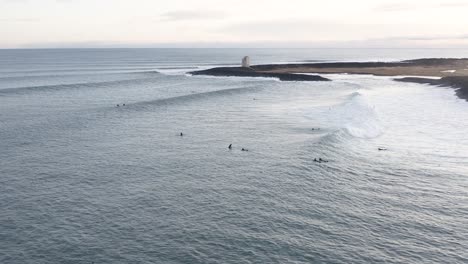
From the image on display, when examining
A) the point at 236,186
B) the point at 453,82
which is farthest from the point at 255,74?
the point at 236,186

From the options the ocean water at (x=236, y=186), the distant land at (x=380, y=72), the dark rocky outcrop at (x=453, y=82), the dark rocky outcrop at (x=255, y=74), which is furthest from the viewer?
the dark rocky outcrop at (x=255, y=74)

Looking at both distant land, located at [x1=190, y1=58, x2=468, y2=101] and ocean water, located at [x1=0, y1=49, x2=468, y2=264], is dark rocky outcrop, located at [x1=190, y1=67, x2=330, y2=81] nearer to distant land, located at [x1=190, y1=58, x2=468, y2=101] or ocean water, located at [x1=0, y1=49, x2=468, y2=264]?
distant land, located at [x1=190, y1=58, x2=468, y2=101]

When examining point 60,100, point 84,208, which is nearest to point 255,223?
point 84,208

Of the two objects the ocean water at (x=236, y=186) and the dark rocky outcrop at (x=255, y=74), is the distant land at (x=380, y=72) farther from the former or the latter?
the ocean water at (x=236, y=186)

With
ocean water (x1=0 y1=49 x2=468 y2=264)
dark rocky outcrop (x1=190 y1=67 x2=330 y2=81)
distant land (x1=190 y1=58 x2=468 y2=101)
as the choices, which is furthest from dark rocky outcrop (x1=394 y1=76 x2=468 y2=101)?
dark rocky outcrop (x1=190 y1=67 x2=330 y2=81)

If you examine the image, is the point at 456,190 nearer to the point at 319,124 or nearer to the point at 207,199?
the point at 207,199

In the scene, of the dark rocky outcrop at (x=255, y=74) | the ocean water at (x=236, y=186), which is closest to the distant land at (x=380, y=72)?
the dark rocky outcrop at (x=255, y=74)
